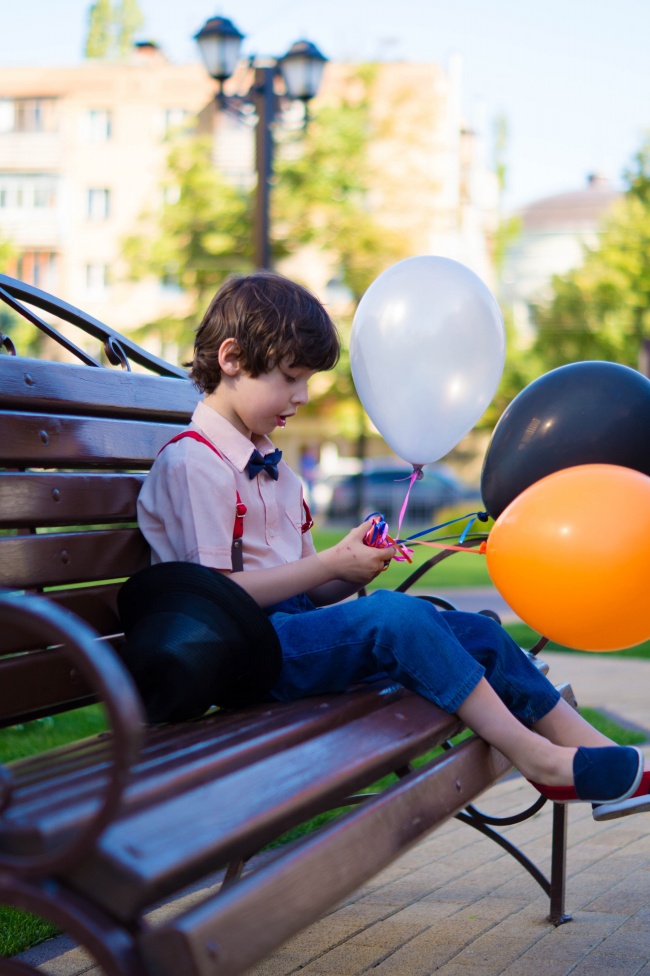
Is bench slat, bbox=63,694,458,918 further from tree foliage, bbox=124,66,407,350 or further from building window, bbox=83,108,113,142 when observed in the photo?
building window, bbox=83,108,113,142

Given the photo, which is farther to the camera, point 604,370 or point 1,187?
point 1,187

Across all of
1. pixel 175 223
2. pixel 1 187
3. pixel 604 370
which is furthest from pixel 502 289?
pixel 604 370

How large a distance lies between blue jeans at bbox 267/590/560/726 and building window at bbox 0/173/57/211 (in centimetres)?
4252

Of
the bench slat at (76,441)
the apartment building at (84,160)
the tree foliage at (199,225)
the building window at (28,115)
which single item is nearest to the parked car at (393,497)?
the tree foliage at (199,225)

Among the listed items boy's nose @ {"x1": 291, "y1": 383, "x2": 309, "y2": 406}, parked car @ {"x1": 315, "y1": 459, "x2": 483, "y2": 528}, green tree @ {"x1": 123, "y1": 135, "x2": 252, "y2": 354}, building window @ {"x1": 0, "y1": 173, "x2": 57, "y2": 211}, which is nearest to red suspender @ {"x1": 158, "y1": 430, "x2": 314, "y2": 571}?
boy's nose @ {"x1": 291, "y1": 383, "x2": 309, "y2": 406}

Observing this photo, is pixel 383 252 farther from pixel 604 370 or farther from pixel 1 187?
pixel 1 187

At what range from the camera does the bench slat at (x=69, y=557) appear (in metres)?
2.20

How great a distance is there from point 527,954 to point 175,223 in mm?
20479

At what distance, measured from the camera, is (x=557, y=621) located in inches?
84.7

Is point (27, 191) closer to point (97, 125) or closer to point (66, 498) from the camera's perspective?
point (97, 125)

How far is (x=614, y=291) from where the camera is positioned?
30656 mm

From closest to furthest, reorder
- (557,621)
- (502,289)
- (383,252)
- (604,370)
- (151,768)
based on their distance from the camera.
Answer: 1. (151,768)
2. (557,621)
3. (604,370)
4. (383,252)
5. (502,289)

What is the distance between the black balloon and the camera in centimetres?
274

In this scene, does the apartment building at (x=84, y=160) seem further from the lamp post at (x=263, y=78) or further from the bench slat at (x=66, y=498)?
the bench slat at (x=66, y=498)
